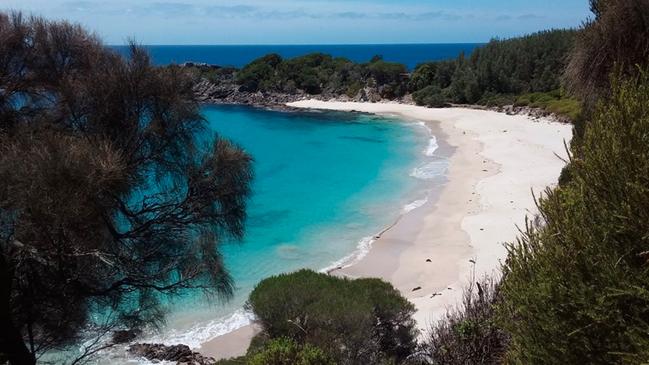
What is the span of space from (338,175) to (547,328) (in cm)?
2621

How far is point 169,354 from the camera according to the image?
1114 cm

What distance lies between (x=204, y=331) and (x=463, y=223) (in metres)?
10.4

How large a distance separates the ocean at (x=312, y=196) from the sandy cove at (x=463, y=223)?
2.84ft

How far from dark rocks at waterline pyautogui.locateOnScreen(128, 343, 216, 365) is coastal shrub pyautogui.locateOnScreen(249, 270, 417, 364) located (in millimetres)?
2171

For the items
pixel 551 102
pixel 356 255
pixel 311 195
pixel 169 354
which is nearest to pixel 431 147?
pixel 311 195

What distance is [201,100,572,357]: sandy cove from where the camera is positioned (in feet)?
44.4

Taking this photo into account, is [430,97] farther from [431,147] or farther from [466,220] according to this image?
[466,220]

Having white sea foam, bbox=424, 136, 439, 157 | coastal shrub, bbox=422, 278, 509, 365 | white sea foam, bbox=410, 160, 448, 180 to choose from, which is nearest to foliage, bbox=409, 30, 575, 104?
white sea foam, bbox=424, 136, 439, 157

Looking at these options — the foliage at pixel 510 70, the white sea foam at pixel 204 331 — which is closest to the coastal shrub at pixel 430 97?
the foliage at pixel 510 70

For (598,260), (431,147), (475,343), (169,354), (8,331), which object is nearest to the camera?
(598,260)

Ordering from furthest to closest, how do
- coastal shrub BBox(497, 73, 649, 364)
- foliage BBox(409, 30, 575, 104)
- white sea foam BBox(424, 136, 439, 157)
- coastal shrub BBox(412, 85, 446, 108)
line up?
1. coastal shrub BBox(412, 85, 446, 108)
2. foliage BBox(409, 30, 575, 104)
3. white sea foam BBox(424, 136, 439, 157)
4. coastal shrub BBox(497, 73, 649, 364)

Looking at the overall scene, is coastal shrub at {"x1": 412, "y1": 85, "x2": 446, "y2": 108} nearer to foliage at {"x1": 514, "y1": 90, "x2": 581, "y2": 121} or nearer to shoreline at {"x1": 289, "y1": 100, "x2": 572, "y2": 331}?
foliage at {"x1": 514, "y1": 90, "x2": 581, "y2": 121}

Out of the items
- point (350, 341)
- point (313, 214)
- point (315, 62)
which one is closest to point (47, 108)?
point (350, 341)

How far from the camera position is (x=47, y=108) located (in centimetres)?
710
